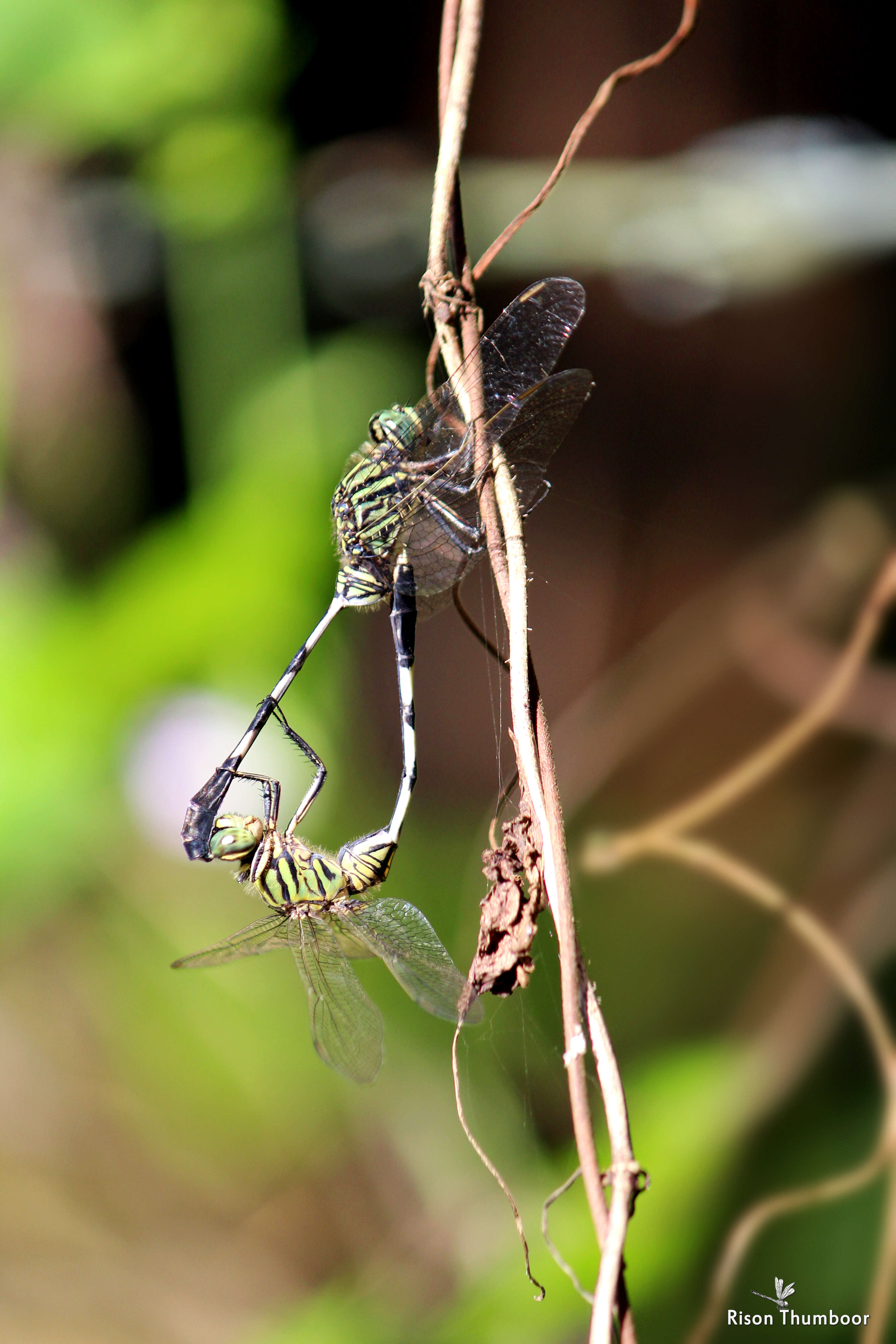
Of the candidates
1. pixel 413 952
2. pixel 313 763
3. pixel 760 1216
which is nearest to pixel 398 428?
pixel 313 763

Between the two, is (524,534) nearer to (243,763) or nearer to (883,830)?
(243,763)

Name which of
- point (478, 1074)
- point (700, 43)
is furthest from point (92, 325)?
point (478, 1074)

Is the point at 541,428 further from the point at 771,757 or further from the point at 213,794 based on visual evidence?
the point at 771,757

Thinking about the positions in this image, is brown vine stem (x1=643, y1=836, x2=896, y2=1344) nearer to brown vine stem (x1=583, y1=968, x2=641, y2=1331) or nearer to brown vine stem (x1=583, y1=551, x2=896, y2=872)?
brown vine stem (x1=583, y1=551, x2=896, y2=872)

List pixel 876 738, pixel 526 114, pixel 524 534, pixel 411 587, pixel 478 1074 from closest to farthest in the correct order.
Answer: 1. pixel 524 534
2. pixel 411 587
3. pixel 478 1074
4. pixel 876 738
5. pixel 526 114

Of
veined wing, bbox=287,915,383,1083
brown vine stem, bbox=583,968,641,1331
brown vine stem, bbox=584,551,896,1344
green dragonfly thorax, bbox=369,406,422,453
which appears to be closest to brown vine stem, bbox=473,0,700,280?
green dragonfly thorax, bbox=369,406,422,453
